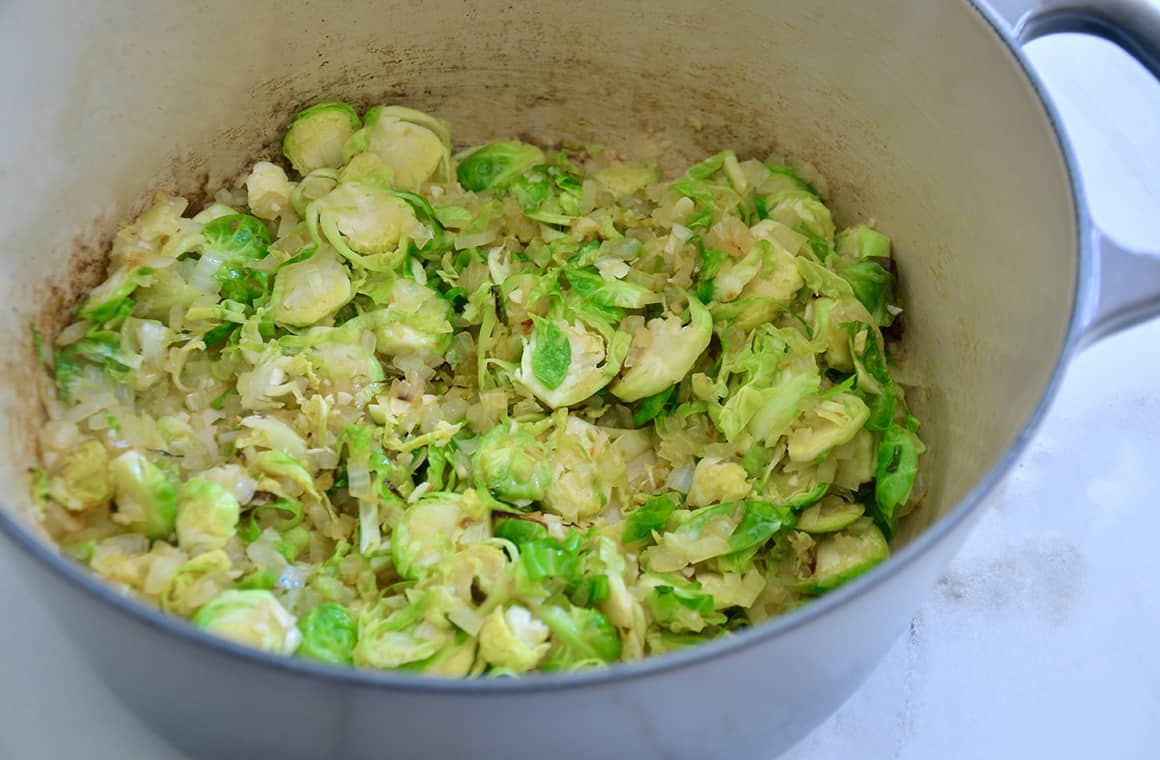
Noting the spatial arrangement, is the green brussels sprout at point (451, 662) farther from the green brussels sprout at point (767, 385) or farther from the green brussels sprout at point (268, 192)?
the green brussels sprout at point (268, 192)

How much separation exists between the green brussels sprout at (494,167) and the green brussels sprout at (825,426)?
623 millimetres

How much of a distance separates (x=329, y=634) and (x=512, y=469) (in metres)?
0.31

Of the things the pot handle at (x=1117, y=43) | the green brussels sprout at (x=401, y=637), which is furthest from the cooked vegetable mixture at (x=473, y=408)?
the pot handle at (x=1117, y=43)

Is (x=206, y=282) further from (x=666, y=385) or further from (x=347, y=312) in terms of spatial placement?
(x=666, y=385)

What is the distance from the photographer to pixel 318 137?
174 centimetres

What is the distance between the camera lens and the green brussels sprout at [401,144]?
1738mm

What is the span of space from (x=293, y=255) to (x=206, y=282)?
0.43 feet

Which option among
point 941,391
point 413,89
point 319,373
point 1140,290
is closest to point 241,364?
point 319,373

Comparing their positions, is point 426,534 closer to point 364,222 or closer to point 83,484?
point 83,484

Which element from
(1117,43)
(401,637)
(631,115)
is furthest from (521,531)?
(1117,43)

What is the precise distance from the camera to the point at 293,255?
1.66 m

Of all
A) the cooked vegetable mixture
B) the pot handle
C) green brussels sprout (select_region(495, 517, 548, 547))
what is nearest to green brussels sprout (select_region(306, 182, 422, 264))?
the cooked vegetable mixture

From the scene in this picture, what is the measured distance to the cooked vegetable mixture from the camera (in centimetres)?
131

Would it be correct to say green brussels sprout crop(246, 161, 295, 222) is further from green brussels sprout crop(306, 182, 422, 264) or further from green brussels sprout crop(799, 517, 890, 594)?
green brussels sprout crop(799, 517, 890, 594)
